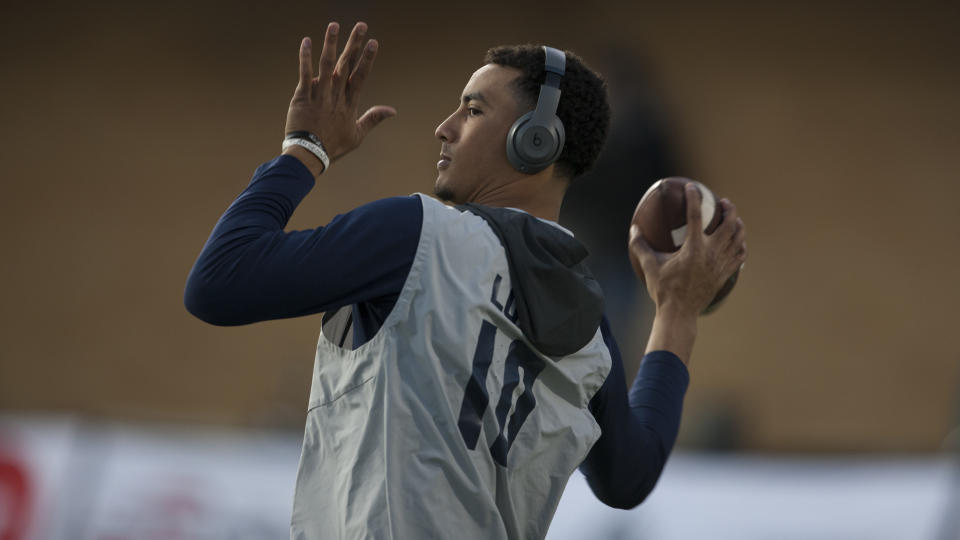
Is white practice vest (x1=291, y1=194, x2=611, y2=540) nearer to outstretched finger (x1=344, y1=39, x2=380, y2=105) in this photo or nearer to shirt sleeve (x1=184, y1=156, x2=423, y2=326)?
shirt sleeve (x1=184, y1=156, x2=423, y2=326)

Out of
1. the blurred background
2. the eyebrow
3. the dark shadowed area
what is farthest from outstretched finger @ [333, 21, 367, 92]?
the dark shadowed area

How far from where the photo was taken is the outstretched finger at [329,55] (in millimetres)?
1570

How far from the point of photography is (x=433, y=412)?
1464 millimetres

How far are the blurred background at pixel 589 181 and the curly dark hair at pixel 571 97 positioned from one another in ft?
11.8

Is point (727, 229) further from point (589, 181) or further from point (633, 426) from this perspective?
point (589, 181)

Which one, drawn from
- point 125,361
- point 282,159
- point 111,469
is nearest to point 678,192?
point 282,159

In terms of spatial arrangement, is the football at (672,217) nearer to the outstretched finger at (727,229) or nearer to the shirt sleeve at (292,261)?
the outstretched finger at (727,229)

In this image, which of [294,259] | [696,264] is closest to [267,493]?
[696,264]

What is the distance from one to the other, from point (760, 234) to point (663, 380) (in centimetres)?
462

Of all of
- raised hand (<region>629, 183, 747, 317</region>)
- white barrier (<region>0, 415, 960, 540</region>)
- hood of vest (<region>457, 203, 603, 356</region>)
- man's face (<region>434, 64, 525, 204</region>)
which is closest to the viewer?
hood of vest (<region>457, 203, 603, 356</region>)

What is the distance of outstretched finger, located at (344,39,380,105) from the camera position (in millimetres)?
1638

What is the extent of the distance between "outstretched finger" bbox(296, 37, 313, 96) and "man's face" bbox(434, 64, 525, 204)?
10.0 inches

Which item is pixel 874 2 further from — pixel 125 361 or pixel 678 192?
pixel 125 361

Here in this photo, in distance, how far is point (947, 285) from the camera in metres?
6.16
